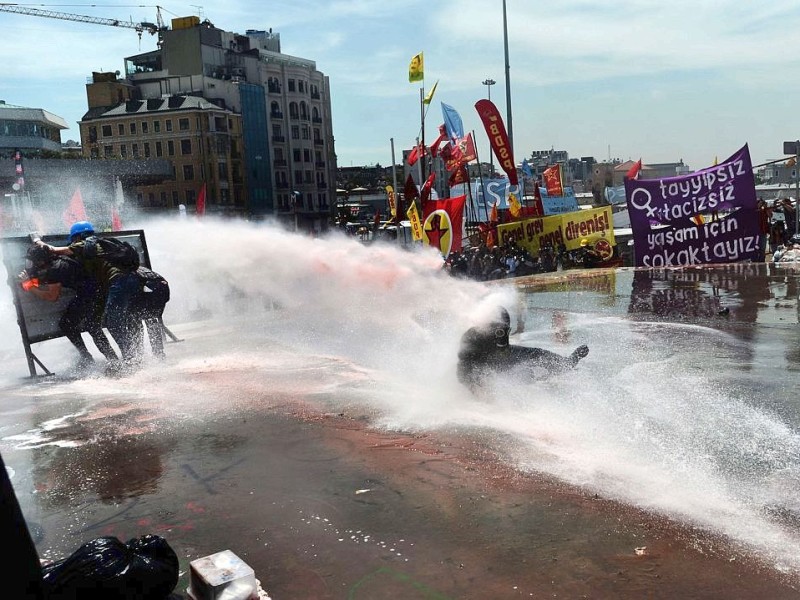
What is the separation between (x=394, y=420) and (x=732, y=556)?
3.59 metres

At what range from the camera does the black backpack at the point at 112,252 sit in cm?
1012

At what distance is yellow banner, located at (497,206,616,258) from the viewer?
24094 mm

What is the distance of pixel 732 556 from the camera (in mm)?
4098

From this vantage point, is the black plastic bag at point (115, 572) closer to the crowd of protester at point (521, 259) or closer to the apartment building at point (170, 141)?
the crowd of protester at point (521, 259)

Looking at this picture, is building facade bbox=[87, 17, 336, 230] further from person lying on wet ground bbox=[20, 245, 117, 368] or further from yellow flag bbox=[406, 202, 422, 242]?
person lying on wet ground bbox=[20, 245, 117, 368]

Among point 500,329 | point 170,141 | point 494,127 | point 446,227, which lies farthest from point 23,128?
point 500,329

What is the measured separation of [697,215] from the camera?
70.5 ft

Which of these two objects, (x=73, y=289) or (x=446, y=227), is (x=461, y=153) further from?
(x=73, y=289)

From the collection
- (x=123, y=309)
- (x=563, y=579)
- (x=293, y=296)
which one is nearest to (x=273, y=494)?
(x=563, y=579)

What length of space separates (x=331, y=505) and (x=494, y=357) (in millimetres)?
3315

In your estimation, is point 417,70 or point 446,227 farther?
point 417,70

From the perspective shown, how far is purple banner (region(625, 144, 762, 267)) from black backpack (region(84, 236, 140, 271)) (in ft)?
52.7

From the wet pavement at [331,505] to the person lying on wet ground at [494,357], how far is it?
51.6 inches

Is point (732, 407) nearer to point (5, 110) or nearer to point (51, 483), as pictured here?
point (51, 483)
